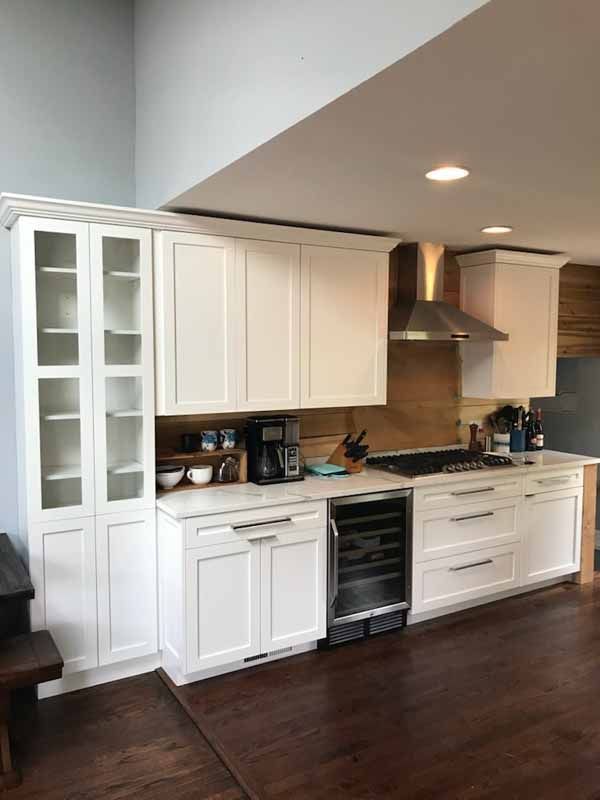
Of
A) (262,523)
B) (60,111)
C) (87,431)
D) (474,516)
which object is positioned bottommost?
(474,516)

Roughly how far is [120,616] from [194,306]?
1494 millimetres

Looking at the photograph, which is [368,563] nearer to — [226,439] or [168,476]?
[226,439]

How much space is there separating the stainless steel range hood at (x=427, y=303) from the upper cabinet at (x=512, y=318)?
0.21 metres

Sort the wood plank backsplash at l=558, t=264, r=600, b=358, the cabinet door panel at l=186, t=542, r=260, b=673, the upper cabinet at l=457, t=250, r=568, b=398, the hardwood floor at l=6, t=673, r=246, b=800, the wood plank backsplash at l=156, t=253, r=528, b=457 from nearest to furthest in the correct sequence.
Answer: the hardwood floor at l=6, t=673, r=246, b=800 → the cabinet door panel at l=186, t=542, r=260, b=673 → the wood plank backsplash at l=156, t=253, r=528, b=457 → the upper cabinet at l=457, t=250, r=568, b=398 → the wood plank backsplash at l=558, t=264, r=600, b=358

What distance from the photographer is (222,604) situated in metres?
2.98

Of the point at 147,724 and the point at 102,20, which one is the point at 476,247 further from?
the point at 147,724

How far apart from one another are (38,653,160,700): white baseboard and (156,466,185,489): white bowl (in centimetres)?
82

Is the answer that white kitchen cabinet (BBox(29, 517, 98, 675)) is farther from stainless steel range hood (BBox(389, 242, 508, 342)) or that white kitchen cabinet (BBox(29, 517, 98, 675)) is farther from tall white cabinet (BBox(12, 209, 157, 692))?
stainless steel range hood (BBox(389, 242, 508, 342))

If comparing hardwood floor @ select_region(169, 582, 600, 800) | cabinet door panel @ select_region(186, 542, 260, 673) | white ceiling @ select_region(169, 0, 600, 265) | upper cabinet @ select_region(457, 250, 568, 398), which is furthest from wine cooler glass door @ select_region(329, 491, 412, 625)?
white ceiling @ select_region(169, 0, 600, 265)

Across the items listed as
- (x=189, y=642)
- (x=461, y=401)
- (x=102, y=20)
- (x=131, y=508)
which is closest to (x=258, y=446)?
(x=131, y=508)

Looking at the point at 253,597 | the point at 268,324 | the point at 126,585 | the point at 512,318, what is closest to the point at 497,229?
the point at 512,318

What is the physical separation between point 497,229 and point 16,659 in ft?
9.98

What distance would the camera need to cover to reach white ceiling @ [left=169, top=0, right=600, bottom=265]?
4.57 ft

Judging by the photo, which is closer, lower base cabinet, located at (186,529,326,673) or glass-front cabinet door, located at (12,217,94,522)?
glass-front cabinet door, located at (12,217,94,522)
